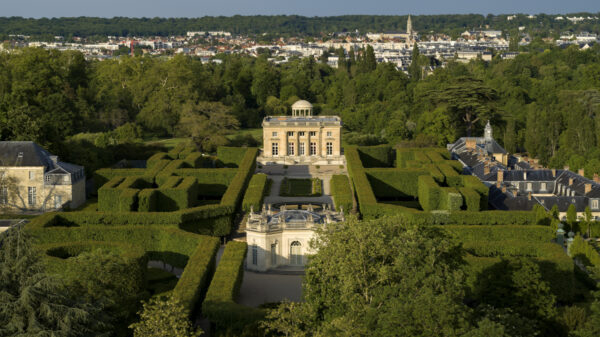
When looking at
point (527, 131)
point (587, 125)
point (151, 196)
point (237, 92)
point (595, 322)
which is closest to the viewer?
point (595, 322)

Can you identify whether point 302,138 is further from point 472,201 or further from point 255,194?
point 472,201

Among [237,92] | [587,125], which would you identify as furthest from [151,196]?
[237,92]

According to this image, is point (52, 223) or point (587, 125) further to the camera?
point (587, 125)

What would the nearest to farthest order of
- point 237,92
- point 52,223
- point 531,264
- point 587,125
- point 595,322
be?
1. point 595,322
2. point 531,264
3. point 52,223
4. point 587,125
5. point 237,92

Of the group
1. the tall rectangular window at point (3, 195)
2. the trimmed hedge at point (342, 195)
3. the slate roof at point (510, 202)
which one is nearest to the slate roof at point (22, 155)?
the tall rectangular window at point (3, 195)

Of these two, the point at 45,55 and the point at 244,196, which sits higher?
the point at 45,55

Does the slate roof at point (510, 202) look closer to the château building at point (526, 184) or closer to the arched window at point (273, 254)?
the château building at point (526, 184)

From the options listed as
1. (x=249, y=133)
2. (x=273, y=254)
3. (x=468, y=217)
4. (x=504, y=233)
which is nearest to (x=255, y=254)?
(x=273, y=254)

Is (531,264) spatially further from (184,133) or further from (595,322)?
(184,133)
